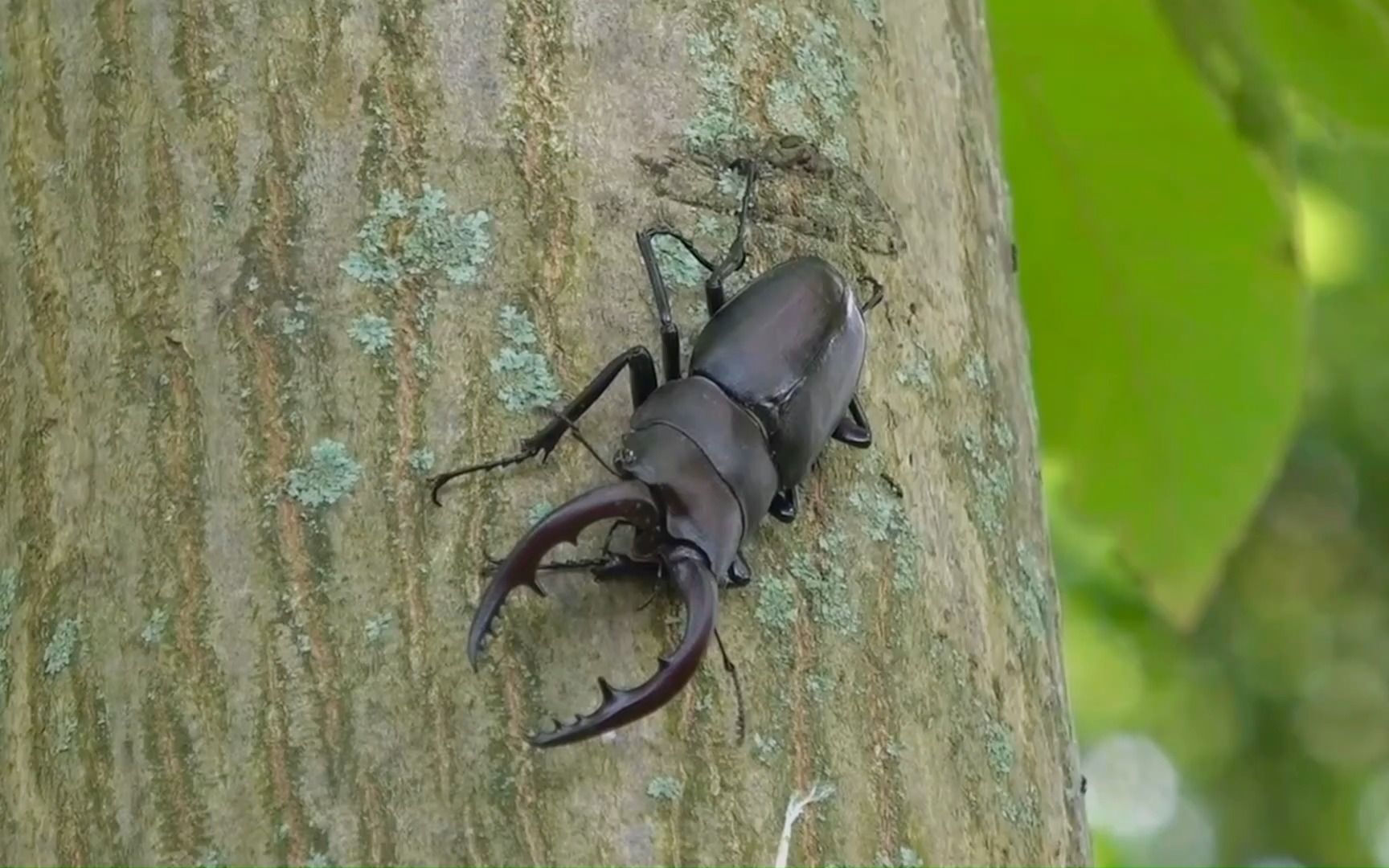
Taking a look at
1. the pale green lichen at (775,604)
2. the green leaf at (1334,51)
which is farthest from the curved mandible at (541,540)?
the green leaf at (1334,51)

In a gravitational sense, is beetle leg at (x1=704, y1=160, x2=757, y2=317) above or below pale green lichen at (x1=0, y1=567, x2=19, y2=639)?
above

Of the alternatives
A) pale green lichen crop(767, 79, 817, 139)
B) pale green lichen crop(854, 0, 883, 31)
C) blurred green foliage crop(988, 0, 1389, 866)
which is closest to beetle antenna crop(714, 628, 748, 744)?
pale green lichen crop(767, 79, 817, 139)

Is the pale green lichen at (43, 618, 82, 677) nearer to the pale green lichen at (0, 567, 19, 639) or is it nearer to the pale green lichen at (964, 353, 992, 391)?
the pale green lichen at (0, 567, 19, 639)

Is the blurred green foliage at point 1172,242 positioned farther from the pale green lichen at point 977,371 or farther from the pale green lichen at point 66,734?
the pale green lichen at point 66,734

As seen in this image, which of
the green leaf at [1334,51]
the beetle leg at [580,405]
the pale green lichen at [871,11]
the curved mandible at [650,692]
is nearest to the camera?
the curved mandible at [650,692]

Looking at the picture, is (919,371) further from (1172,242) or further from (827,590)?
(1172,242)

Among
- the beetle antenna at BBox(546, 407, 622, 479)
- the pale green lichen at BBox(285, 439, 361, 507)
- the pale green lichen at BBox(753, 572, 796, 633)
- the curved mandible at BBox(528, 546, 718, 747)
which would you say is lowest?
the curved mandible at BBox(528, 546, 718, 747)

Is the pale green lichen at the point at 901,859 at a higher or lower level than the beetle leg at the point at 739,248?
lower

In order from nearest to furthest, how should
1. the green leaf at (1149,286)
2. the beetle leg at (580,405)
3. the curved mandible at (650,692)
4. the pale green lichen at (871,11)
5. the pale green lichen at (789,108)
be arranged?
the curved mandible at (650,692)
the beetle leg at (580,405)
the pale green lichen at (789,108)
the pale green lichen at (871,11)
the green leaf at (1149,286)
